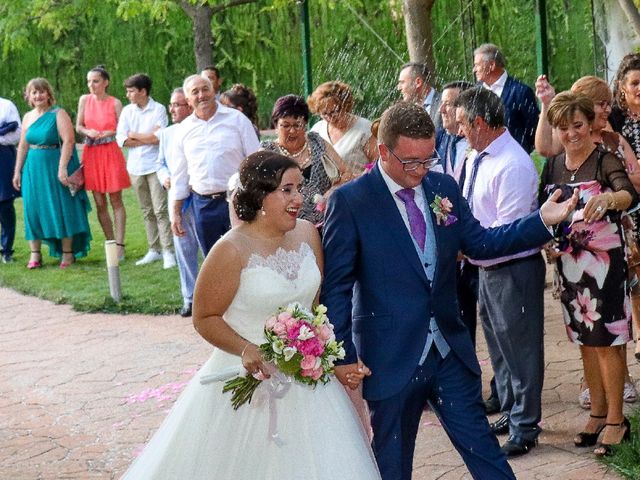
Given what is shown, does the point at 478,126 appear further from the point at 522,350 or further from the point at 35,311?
the point at 35,311

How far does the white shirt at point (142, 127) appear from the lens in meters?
13.4

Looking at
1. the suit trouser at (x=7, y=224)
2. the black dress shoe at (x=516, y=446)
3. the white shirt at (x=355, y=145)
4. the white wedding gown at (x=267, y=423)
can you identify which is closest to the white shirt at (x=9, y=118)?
the suit trouser at (x=7, y=224)

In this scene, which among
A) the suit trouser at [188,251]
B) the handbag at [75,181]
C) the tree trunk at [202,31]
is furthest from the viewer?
the tree trunk at [202,31]

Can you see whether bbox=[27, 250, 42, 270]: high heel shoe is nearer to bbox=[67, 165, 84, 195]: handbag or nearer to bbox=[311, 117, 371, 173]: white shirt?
bbox=[67, 165, 84, 195]: handbag

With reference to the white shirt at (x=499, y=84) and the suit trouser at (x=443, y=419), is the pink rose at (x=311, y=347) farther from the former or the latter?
the white shirt at (x=499, y=84)

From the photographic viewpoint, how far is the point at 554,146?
6.91 metres

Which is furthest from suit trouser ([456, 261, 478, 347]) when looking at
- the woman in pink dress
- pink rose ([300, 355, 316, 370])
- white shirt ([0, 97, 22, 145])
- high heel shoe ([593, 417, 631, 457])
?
white shirt ([0, 97, 22, 145])

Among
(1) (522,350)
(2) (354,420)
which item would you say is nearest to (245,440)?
(2) (354,420)

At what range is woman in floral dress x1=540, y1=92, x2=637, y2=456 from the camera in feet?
19.5

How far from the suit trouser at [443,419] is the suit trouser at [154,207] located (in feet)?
28.7

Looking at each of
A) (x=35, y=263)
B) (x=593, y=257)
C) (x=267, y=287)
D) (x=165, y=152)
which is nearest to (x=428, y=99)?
(x=593, y=257)

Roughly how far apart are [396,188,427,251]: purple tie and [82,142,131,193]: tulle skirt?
30.8 feet

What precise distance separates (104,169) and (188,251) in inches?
137

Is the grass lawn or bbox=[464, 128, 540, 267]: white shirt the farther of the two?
the grass lawn
